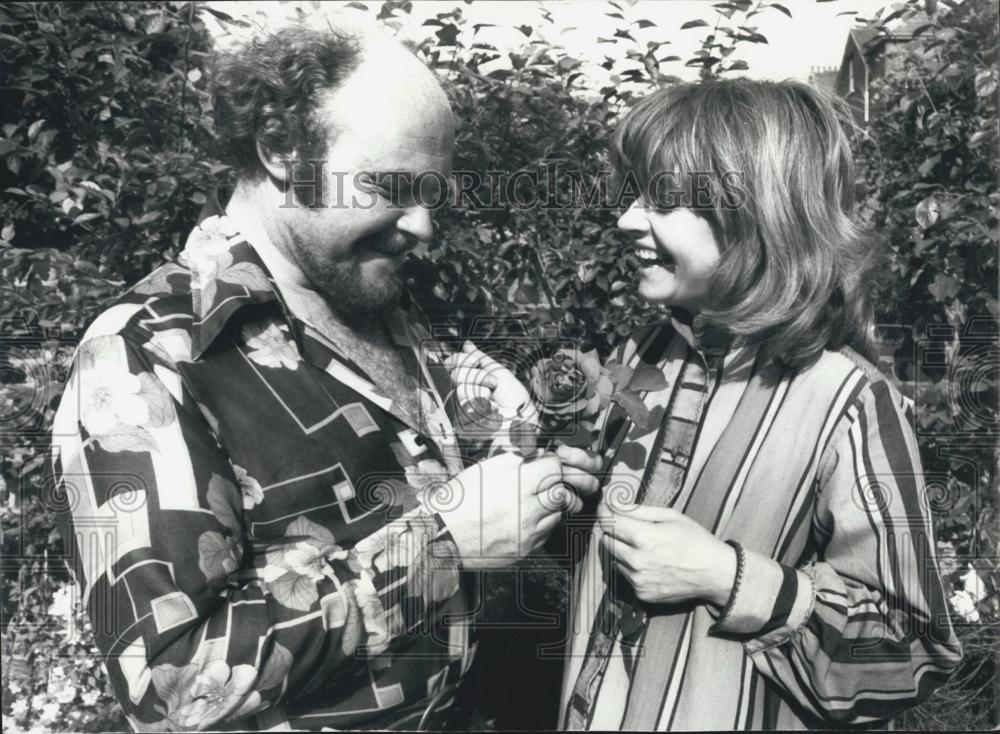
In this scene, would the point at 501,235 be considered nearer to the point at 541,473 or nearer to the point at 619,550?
the point at 541,473

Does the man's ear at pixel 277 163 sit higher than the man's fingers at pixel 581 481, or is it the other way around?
the man's ear at pixel 277 163

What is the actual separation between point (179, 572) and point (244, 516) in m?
0.13

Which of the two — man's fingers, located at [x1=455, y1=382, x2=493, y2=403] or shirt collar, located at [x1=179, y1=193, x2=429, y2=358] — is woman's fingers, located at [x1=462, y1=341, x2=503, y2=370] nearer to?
man's fingers, located at [x1=455, y1=382, x2=493, y2=403]

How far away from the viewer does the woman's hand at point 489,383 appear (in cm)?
155

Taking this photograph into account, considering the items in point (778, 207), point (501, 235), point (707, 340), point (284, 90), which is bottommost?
point (707, 340)

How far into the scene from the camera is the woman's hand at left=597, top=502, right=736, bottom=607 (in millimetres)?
1377

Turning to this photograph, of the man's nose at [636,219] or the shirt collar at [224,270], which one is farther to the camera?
the man's nose at [636,219]

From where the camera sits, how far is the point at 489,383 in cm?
160

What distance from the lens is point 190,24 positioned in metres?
1.73

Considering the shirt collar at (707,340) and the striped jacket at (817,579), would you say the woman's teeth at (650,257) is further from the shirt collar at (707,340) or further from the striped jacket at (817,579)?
the striped jacket at (817,579)

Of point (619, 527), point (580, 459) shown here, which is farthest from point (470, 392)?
point (619, 527)

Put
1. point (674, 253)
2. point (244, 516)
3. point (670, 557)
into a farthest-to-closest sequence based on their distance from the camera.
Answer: point (674, 253) → point (670, 557) → point (244, 516)

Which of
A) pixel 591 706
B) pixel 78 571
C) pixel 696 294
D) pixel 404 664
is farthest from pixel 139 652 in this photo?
pixel 696 294

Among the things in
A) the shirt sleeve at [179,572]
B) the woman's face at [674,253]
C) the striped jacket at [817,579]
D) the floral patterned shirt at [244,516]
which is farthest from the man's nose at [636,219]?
the shirt sleeve at [179,572]
